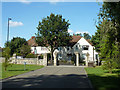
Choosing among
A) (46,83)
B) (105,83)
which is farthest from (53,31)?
(105,83)

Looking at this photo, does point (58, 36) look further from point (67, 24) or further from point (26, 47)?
point (26, 47)

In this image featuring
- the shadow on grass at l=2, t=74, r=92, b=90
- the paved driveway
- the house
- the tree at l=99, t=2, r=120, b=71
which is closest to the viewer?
the shadow on grass at l=2, t=74, r=92, b=90

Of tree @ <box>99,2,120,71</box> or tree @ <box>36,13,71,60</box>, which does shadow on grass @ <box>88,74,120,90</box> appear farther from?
tree @ <box>36,13,71,60</box>

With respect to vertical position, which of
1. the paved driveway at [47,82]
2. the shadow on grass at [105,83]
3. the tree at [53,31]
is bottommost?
the paved driveway at [47,82]

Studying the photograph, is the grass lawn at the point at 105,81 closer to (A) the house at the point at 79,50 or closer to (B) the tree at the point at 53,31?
(B) the tree at the point at 53,31

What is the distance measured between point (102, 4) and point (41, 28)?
35.0 meters

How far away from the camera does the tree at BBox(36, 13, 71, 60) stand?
1927 inches

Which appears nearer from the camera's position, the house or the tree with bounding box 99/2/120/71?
the tree with bounding box 99/2/120/71

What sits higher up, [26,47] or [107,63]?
[26,47]

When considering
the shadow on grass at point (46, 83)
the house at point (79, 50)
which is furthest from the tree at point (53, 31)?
the shadow on grass at point (46, 83)

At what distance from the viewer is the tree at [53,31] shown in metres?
48.9

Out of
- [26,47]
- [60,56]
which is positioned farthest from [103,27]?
[26,47]

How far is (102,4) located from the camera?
16.9 m

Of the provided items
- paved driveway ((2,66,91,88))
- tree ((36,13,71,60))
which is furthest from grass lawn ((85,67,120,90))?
tree ((36,13,71,60))
